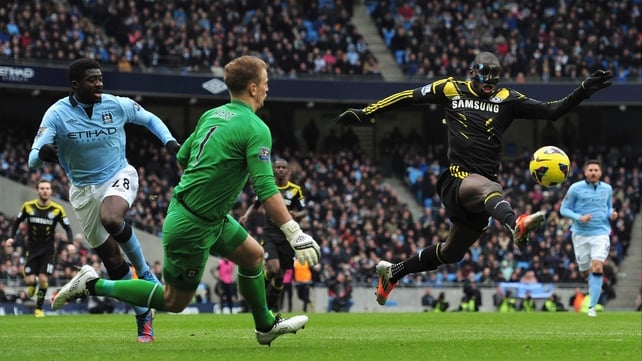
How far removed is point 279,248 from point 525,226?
28.5ft

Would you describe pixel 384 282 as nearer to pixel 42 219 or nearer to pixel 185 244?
pixel 185 244

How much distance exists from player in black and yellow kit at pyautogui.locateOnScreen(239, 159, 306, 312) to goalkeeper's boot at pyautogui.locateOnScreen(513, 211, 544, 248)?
775cm

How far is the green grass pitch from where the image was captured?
9.01m

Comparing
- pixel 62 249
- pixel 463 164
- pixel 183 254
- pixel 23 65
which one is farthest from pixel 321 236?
pixel 183 254

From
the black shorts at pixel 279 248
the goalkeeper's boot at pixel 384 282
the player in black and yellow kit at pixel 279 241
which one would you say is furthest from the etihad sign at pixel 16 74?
the goalkeeper's boot at pixel 384 282

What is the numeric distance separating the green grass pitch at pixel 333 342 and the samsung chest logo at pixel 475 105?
2359mm

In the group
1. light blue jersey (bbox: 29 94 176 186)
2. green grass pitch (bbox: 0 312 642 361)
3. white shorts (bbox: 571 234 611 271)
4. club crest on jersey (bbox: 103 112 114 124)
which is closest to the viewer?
green grass pitch (bbox: 0 312 642 361)

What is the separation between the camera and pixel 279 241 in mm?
18078

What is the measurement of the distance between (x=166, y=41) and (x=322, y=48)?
5.60m

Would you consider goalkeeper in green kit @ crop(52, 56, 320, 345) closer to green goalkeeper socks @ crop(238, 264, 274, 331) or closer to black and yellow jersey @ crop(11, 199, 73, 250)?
green goalkeeper socks @ crop(238, 264, 274, 331)

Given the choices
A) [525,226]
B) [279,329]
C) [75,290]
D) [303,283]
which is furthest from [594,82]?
[303,283]

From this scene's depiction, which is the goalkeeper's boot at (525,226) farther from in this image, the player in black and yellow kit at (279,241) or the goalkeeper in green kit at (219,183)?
the player in black and yellow kit at (279,241)

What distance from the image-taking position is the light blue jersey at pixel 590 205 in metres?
18.2

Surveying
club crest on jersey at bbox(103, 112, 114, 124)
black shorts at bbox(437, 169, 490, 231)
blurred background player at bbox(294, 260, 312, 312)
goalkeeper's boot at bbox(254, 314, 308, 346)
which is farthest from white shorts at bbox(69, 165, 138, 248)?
blurred background player at bbox(294, 260, 312, 312)
